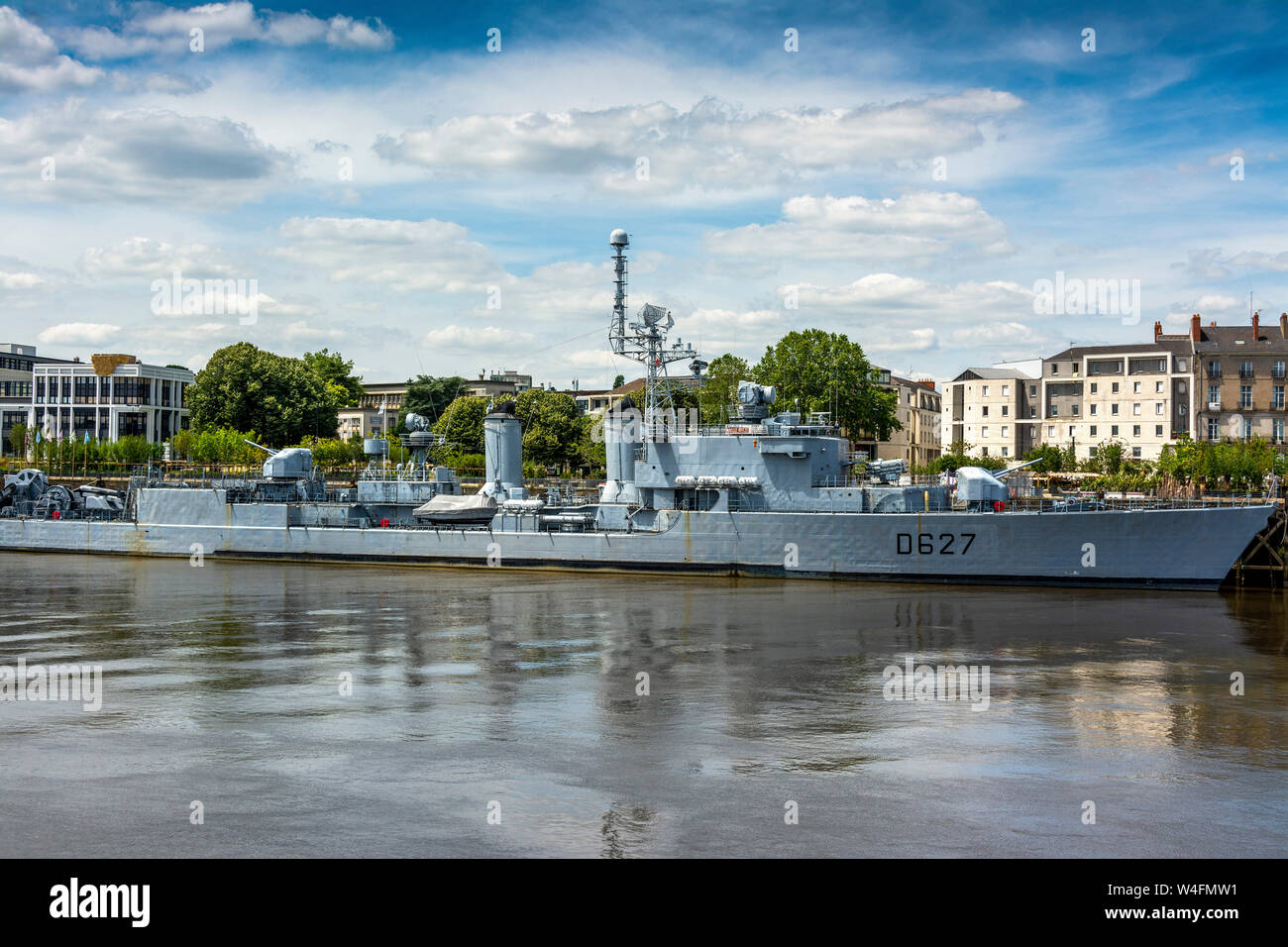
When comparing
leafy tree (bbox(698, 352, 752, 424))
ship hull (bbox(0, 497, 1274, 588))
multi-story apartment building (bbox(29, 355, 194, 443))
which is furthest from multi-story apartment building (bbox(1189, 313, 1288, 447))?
multi-story apartment building (bbox(29, 355, 194, 443))

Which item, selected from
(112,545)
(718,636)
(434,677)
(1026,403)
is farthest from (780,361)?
(434,677)

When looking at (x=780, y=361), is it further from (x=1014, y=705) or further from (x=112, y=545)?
(x=1014, y=705)

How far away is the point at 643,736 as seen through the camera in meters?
14.5

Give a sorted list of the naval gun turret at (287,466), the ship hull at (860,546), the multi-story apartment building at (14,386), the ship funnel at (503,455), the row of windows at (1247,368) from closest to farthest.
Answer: the ship hull at (860,546) < the ship funnel at (503,455) < the naval gun turret at (287,466) < the row of windows at (1247,368) < the multi-story apartment building at (14,386)

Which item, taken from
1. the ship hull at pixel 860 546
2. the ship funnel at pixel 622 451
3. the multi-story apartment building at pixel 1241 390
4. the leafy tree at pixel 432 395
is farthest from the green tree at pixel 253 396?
the multi-story apartment building at pixel 1241 390

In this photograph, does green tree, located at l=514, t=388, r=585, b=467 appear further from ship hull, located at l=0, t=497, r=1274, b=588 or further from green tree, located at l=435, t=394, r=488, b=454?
ship hull, located at l=0, t=497, r=1274, b=588

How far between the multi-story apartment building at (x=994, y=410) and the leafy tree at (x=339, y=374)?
65.7m

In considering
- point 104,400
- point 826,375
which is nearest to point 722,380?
point 826,375

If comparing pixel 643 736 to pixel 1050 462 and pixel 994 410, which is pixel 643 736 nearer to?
pixel 1050 462

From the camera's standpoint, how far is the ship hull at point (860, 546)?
109 feet

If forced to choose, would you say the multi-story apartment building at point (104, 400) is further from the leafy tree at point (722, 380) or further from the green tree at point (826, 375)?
the green tree at point (826, 375)

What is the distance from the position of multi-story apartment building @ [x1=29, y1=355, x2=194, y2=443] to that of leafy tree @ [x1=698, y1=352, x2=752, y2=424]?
181ft

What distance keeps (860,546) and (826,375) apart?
1645 inches

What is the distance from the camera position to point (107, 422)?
327ft
